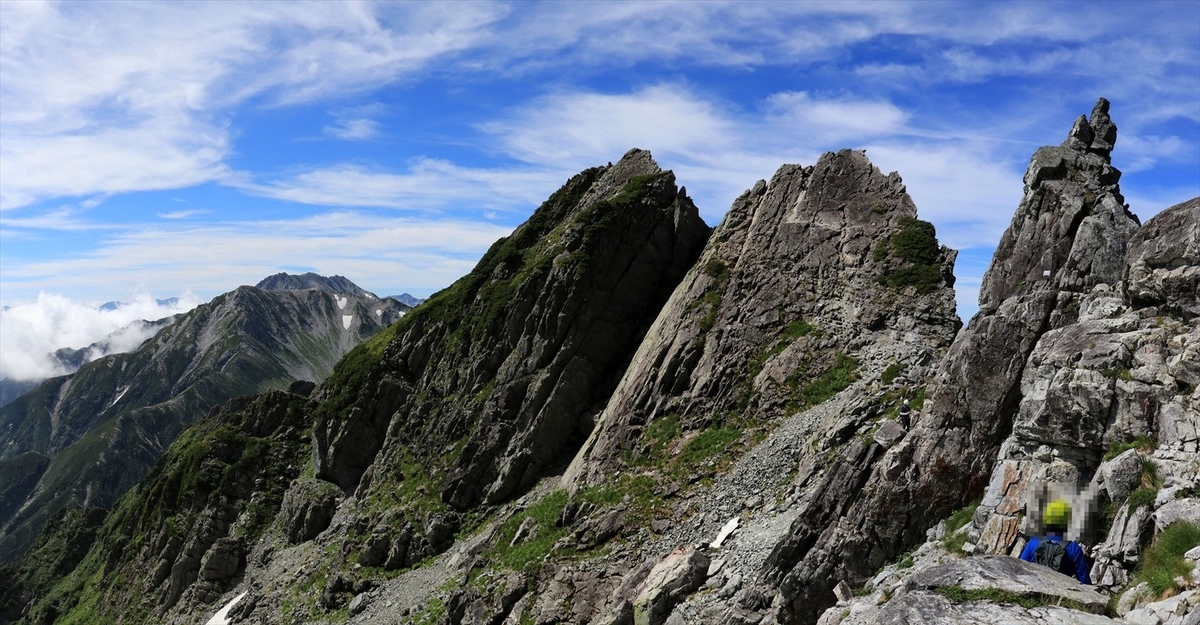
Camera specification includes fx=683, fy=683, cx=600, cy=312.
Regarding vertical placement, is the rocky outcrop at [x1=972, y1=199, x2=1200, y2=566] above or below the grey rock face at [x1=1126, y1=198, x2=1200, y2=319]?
below

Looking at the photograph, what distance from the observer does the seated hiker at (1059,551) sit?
15.3 metres

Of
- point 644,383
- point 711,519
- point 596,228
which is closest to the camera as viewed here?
point 711,519

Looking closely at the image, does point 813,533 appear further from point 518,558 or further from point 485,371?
point 485,371

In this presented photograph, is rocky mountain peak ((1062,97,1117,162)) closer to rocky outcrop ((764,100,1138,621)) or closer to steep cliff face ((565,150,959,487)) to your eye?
rocky outcrop ((764,100,1138,621))

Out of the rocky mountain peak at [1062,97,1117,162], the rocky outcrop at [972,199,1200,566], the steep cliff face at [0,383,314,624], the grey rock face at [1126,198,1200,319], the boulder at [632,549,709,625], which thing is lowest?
the steep cliff face at [0,383,314,624]

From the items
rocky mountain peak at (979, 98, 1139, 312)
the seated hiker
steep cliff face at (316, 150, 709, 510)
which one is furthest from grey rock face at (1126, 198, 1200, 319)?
steep cliff face at (316, 150, 709, 510)

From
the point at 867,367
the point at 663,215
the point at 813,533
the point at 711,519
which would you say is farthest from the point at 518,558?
the point at 663,215

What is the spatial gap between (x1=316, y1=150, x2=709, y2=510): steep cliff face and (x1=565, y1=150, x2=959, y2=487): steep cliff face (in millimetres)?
4686

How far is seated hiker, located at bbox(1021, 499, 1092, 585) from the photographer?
15.3m

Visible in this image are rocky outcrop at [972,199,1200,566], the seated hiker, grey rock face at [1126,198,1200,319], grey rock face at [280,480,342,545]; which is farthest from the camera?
grey rock face at [280,480,342,545]

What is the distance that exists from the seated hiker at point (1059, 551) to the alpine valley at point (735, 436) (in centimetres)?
34

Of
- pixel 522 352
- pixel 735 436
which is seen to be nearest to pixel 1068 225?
pixel 735 436

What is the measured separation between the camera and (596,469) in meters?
45.6

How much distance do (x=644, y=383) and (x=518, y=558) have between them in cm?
1544
